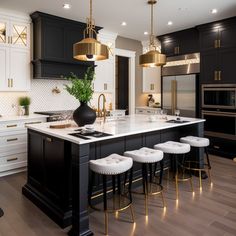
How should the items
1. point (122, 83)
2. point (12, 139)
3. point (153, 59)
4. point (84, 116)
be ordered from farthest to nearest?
1. point (122, 83)
2. point (12, 139)
3. point (153, 59)
4. point (84, 116)

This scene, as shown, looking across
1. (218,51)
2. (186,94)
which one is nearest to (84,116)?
(186,94)

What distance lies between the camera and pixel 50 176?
109 inches

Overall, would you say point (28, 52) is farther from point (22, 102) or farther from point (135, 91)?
point (135, 91)

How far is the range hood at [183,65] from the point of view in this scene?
5.65 metres

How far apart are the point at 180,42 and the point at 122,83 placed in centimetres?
213

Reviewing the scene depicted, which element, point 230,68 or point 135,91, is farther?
point 135,91

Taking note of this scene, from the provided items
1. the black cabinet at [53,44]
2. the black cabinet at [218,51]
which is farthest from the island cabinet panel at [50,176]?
the black cabinet at [218,51]

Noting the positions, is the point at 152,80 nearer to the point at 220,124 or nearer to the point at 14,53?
the point at 220,124

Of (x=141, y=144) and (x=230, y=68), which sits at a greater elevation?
(x=230, y=68)

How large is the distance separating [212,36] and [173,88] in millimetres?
1488

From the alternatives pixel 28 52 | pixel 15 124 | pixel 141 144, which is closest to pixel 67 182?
pixel 141 144

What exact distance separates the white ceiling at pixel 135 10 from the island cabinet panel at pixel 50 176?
8.40ft

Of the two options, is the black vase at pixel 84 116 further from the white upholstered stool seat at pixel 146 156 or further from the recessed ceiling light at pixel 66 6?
the recessed ceiling light at pixel 66 6

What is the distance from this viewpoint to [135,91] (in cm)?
712
